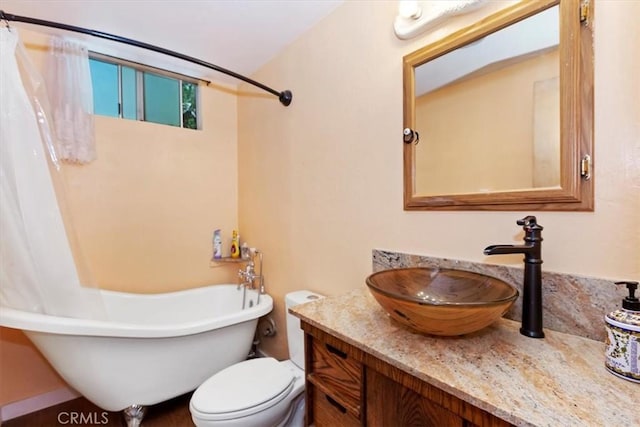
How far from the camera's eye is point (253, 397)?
127 cm

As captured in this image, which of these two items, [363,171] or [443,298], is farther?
[363,171]

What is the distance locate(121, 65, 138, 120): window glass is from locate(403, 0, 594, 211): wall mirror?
1996 mm

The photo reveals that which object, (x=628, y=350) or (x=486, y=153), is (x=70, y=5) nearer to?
(x=486, y=153)

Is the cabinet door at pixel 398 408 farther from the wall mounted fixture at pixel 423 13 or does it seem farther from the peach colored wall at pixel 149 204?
the peach colored wall at pixel 149 204

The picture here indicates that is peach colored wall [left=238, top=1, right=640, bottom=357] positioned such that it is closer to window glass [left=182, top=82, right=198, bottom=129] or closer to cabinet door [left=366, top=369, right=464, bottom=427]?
window glass [left=182, top=82, right=198, bottom=129]

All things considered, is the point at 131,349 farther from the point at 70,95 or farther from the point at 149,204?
the point at 70,95

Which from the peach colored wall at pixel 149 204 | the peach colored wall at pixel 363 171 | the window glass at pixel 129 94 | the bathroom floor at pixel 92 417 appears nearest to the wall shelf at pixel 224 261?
the peach colored wall at pixel 149 204

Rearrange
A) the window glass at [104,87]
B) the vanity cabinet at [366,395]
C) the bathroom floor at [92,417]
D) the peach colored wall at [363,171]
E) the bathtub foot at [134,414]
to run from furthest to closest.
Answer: the window glass at [104,87] → the bathroom floor at [92,417] → the bathtub foot at [134,414] → the peach colored wall at [363,171] → the vanity cabinet at [366,395]

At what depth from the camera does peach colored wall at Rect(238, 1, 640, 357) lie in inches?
31.0

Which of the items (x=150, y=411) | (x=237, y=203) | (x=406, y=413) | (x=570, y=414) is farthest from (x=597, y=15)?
(x=150, y=411)

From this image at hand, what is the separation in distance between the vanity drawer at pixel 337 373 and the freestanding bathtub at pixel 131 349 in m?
0.89

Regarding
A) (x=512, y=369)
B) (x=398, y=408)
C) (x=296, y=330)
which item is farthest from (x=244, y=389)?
(x=512, y=369)

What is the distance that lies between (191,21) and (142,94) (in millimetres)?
844

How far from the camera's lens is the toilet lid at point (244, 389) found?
3.99 ft
